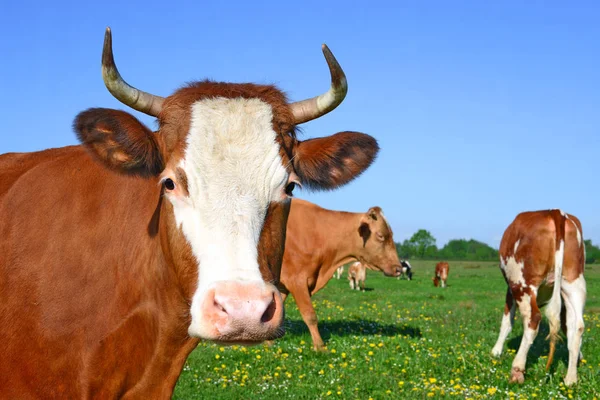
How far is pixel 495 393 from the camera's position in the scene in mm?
8281

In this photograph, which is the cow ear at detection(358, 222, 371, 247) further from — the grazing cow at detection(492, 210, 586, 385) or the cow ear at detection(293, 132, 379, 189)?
the cow ear at detection(293, 132, 379, 189)

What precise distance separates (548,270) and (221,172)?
811cm

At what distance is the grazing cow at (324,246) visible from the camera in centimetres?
1357

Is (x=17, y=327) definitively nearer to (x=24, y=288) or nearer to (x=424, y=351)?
(x=24, y=288)

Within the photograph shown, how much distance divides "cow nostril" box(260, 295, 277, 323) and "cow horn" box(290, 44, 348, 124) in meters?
1.64

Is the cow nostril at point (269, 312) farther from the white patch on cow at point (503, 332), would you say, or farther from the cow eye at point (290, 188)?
the white patch on cow at point (503, 332)

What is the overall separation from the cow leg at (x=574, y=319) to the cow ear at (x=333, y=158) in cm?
581

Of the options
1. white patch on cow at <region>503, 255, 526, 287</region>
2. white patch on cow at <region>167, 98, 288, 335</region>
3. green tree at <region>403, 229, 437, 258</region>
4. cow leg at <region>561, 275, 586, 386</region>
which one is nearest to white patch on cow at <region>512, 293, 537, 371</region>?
white patch on cow at <region>503, 255, 526, 287</region>

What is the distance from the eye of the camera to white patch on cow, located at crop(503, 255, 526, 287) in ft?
34.3

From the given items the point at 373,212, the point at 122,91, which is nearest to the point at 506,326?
the point at 373,212

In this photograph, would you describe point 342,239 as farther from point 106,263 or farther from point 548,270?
point 106,263

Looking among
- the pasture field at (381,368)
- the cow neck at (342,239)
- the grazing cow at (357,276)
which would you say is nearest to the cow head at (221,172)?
the pasture field at (381,368)

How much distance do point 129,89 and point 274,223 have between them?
1397 mm

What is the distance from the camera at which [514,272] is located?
10680mm
